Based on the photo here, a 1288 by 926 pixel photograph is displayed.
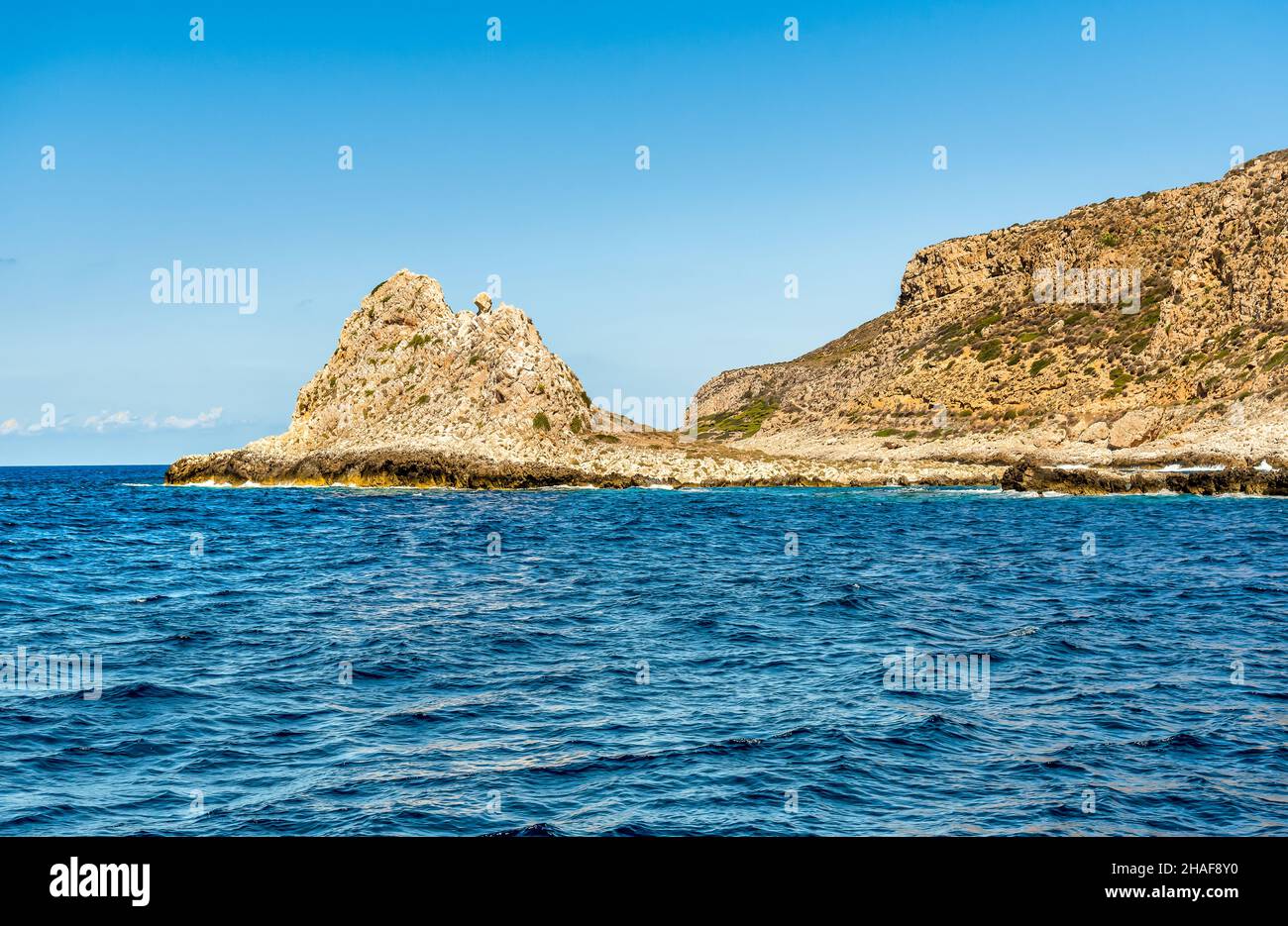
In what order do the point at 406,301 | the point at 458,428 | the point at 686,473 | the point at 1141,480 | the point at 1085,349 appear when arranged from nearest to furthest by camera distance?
the point at 1141,480 → the point at 458,428 → the point at 686,473 → the point at 406,301 → the point at 1085,349

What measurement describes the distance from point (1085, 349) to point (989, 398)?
13597 millimetres

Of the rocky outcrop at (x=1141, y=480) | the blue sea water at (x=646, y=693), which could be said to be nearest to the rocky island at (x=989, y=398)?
the rocky outcrop at (x=1141, y=480)

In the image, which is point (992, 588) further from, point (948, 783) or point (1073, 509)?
point (1073, 509)

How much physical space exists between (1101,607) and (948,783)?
1681 centimetres

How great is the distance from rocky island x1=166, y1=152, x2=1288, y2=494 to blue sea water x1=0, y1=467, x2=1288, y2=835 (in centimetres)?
4834

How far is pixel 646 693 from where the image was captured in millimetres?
19516

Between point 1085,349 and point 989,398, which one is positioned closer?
point 1085,349

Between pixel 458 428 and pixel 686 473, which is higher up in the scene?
pixel 458 428

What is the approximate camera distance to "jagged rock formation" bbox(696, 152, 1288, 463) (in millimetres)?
104000

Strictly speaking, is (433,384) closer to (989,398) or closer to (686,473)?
(686,473)

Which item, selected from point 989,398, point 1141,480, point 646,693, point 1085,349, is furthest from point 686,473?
point 646,693

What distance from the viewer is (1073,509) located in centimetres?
6769

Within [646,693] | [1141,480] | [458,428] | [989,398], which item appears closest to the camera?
[646,693]

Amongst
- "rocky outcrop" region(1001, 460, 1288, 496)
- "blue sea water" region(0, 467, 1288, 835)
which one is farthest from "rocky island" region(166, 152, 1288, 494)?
"blue sea water" region(0, 467, 1288, 835)
